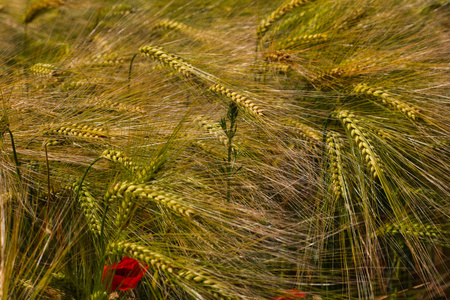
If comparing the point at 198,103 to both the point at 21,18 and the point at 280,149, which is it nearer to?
the point at 280,149

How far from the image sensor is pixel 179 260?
837mm

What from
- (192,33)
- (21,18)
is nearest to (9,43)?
(21,18)

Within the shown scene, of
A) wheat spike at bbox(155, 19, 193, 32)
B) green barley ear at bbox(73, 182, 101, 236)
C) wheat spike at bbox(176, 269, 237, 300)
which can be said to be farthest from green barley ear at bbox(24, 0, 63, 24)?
wheat spike at bbox(176, 269, 237, 300)

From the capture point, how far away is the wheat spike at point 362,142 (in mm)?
1059

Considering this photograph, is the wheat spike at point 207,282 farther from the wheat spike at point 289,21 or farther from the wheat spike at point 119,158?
the wheat spike at point 289,21

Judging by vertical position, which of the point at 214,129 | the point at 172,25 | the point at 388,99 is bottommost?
the point at 214,129

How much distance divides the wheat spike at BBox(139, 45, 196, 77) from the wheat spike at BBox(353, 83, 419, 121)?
488 millimetres

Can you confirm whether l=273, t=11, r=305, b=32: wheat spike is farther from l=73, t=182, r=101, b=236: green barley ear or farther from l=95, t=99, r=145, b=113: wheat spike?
l=73, t=182, r=101, b=236: green barley ear

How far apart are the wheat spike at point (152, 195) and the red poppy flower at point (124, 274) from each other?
0.44 feet

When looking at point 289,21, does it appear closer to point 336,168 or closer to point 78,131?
point 336,168

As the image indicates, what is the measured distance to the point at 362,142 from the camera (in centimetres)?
111

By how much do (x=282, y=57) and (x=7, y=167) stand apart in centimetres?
87

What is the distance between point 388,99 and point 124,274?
2.71ft

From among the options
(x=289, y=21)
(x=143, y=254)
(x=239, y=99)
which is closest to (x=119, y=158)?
(x=143, y=254)
